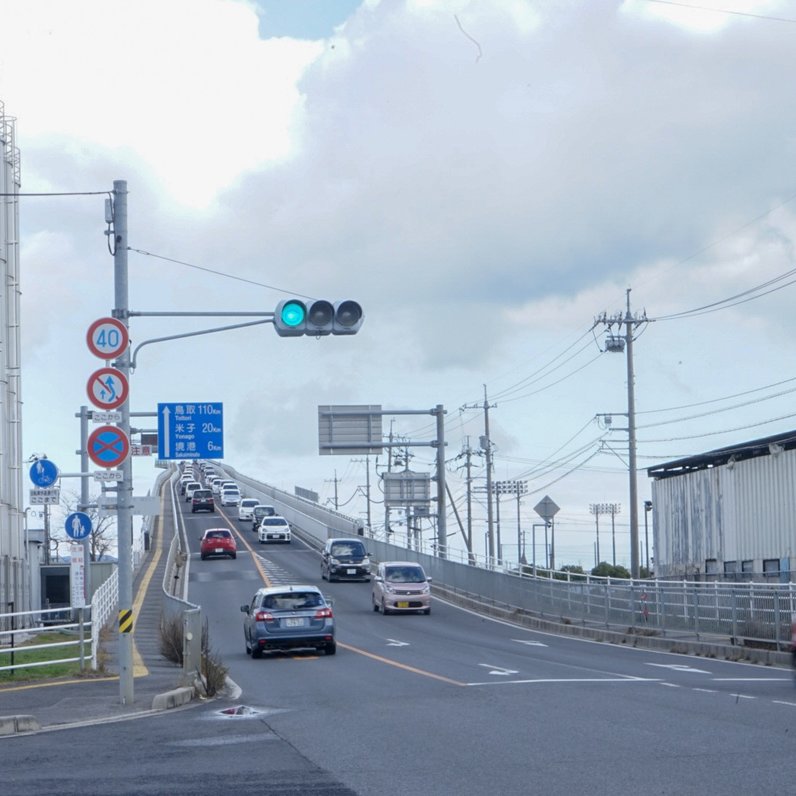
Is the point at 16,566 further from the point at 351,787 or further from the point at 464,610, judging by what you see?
the point at 351,787

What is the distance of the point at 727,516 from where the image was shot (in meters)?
45.9

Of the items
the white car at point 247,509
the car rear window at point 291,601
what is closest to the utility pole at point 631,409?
the car rear window at point 291,601

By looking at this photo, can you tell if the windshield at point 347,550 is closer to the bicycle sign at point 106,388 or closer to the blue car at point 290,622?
the blue car at point 290,622

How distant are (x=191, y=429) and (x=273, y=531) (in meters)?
45.7

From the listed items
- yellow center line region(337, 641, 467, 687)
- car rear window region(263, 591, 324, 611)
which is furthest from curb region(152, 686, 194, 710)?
car rear window region(263, 591, 324, 611)

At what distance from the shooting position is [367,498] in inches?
4966

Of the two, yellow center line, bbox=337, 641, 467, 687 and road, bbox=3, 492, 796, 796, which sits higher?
road, bbox=3, 492, 796, 796

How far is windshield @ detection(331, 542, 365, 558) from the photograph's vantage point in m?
53.7

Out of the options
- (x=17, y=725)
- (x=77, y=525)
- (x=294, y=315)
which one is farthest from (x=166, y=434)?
(x=17, y=725)

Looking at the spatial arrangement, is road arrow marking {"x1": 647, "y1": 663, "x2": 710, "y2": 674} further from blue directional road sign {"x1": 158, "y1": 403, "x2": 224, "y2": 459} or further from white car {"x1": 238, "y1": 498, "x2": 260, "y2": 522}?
white car {"x1": 238, "y1": 498, "x2": 260, "y2": 522}

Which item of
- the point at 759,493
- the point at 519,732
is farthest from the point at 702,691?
the point at 759,493

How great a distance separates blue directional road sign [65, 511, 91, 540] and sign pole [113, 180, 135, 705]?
14380mm

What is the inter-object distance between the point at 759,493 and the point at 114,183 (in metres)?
30.5

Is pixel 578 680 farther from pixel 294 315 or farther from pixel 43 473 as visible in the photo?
pixel 43 473
